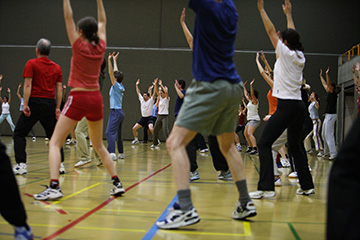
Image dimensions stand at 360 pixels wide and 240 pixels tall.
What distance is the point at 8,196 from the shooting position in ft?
5.73

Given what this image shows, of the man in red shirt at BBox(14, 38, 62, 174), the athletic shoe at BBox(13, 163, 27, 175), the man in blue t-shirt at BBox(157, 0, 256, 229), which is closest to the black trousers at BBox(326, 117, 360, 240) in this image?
the man in blue t-shirt at BBox(157, 0, 256, 229)

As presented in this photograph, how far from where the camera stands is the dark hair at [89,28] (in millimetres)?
3416

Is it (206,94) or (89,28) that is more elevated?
(89,28)

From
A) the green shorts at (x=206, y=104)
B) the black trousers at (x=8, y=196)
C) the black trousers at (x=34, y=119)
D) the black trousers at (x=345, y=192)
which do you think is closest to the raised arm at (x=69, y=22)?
the green shorts at (x=206, y=104)

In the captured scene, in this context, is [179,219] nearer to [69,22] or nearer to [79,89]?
[79,89]

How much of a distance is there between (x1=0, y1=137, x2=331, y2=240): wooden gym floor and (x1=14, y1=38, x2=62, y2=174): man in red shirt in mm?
573

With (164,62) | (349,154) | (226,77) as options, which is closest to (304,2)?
(164,62)

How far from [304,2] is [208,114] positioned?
14.9m

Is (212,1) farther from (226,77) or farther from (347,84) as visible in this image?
(347,84)

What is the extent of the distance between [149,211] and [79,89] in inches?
52.4

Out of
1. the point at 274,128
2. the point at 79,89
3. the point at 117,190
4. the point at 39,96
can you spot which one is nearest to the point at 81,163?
the point at 39,96

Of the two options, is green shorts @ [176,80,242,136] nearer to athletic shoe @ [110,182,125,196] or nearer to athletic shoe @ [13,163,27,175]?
athletic shoe @ [110,182,125,196]

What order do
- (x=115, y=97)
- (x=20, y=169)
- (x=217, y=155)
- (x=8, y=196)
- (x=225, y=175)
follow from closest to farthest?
1. (x=8, y=196)
2. (x=20, y=169)
3. (x=217, y=155)
4. (x=225, y=175)
5. (x=115, y=97)

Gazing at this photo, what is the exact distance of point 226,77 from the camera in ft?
8.74
